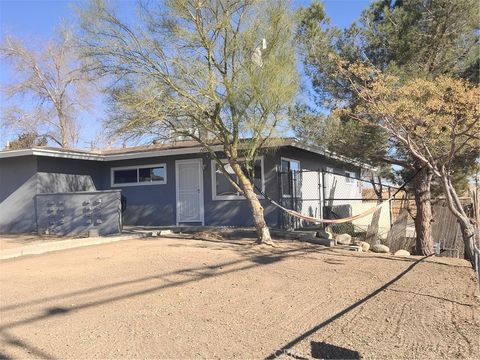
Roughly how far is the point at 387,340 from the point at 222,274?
3.74 m

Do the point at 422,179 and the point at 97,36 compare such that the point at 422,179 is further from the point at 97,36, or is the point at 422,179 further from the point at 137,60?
the point at 97,36

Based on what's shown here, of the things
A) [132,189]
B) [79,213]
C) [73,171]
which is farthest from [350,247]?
[73,171]

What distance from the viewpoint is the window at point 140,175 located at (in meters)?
17.5

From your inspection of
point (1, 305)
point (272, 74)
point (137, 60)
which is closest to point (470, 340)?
point (1, 305)

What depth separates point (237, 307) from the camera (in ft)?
20.8

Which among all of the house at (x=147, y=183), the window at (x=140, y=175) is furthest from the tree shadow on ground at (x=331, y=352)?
the window at (x=140, y=175)

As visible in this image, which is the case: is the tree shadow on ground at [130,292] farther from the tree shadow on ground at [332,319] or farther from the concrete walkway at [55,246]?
the concrete walkway at [55,246]

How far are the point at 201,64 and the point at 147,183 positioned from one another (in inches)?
300

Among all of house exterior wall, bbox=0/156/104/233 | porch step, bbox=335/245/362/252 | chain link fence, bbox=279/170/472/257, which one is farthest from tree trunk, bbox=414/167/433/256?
house exterior wall, bbox=0/156/104/233

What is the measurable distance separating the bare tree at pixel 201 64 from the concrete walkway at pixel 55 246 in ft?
10.5

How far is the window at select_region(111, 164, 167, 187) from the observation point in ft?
57.3

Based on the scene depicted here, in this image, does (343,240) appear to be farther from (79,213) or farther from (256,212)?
(79,213)

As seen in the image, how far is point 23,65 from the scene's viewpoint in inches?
1334

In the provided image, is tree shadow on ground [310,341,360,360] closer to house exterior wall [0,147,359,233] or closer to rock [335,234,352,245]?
rock [335,234,352,245]
